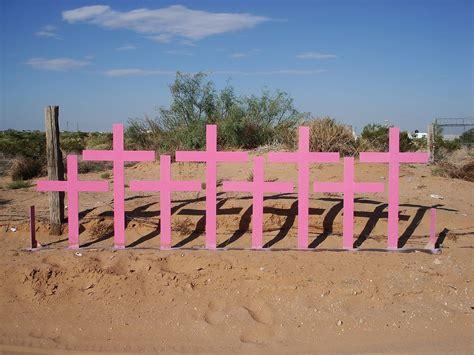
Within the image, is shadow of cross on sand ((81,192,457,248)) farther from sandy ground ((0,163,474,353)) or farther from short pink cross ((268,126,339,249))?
short pink cross ((268,126,339,249))

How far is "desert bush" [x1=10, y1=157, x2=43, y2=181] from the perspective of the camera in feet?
41.9

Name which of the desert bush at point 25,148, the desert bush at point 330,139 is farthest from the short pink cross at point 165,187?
the desert bush at point 25,148

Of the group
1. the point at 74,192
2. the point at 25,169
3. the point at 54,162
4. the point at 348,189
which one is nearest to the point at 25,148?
the point at 25,169

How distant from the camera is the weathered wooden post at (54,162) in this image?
6.62 m

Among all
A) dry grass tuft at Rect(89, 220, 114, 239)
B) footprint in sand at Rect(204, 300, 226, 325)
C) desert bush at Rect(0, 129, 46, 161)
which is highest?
desert bush at Rect(0, 129, 46, 161)

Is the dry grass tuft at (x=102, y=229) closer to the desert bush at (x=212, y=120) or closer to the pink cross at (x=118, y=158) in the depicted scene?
the pink cross at (x=118, y=158)

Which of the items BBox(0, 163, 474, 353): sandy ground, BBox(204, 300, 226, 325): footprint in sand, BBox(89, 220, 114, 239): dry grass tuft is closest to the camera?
BBox(0, 163, 474, 353): sandy ground

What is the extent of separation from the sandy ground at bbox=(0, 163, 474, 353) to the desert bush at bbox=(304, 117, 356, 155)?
6.76 meters

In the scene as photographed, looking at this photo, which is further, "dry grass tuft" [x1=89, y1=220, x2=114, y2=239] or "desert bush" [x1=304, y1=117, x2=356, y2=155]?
"desert bush" [x1=304, y1=117, x2=356, y2=155]

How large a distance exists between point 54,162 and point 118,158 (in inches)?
43.1

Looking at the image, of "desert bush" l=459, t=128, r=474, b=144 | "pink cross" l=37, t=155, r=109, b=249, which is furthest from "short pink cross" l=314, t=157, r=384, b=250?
"desert bush" l=459, t=128, r=474, b=144

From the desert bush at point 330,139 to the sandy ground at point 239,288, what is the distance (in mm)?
6765

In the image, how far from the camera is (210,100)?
60.5 feet

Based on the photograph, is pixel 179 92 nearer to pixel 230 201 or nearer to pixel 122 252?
pixel 230 201
